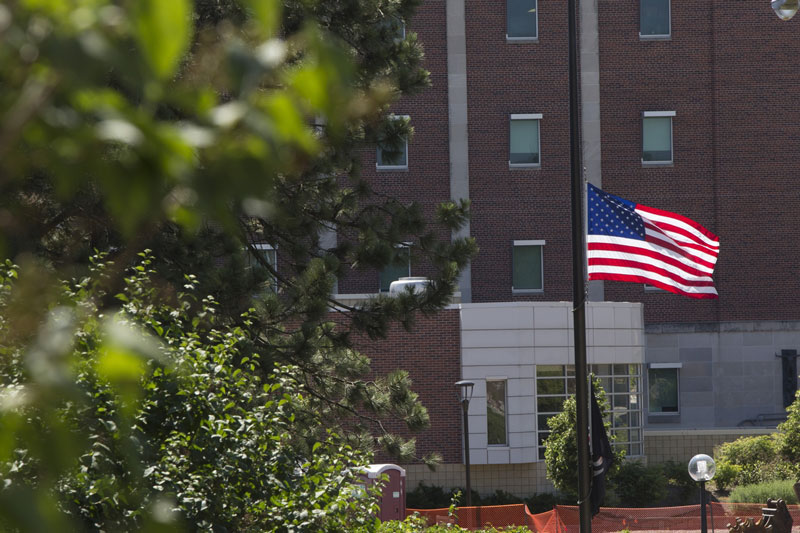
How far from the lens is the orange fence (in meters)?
22.6

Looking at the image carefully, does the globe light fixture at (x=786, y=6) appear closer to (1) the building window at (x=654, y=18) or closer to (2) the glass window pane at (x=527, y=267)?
(2) the glass window pane at (x=527, y=267)

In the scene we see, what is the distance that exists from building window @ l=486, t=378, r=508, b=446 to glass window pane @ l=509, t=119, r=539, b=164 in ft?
35.8

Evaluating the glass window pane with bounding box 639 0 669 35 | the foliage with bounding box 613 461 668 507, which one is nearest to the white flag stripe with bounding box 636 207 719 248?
the foliage with bounding box 613 461 668 507

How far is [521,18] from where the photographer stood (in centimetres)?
3884

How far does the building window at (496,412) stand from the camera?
30.5m

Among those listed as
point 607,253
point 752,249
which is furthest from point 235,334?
point 752,249

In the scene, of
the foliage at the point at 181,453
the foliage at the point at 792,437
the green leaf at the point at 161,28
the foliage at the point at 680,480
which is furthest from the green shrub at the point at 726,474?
the green leaf at the point at 161,28

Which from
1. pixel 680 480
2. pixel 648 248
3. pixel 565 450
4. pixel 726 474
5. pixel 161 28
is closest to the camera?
pixel 161 28

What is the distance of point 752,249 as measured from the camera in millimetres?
39312

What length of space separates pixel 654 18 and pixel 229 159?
40.6 m

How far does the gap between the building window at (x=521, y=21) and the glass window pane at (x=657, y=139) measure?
557 centimetres

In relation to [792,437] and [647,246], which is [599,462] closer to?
[647,246]

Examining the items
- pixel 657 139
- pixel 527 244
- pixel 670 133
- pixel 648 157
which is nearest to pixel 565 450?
pixel 527 244

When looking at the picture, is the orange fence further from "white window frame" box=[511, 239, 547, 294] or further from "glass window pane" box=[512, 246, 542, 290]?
→ "glass window pane" box=[512, 246, 542, 290]
